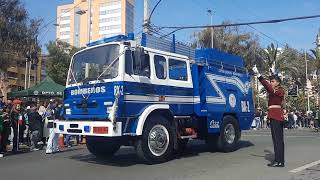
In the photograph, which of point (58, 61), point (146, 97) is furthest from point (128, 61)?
point (58, 61)

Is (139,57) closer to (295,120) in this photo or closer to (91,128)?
(91,128)

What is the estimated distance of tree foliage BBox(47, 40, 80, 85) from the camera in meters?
50.9

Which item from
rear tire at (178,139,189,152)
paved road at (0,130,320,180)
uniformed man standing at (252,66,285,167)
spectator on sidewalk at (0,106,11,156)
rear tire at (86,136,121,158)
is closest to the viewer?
paved road at (0,130,320,180)

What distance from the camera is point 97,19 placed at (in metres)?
65.8

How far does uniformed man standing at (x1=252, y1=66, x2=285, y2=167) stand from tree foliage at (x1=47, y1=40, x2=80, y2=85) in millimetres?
41839

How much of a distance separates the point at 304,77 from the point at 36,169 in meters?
62.4

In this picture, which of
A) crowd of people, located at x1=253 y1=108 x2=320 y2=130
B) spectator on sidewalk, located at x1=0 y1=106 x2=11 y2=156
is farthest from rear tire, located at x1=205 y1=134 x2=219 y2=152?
crowd of people, located at x1=253 y1=108 x2=320 y2=130

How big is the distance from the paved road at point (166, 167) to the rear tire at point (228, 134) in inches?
13.5

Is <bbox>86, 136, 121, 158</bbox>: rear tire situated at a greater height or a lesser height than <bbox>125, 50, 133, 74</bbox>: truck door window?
lesser

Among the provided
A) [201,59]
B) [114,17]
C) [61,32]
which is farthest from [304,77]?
[201,59]

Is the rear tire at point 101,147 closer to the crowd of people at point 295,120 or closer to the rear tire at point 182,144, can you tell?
the rear tire at point 182,144

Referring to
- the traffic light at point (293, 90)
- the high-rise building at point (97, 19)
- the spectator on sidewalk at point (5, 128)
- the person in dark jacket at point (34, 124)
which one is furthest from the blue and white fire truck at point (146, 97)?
the traffic light at point (293, 90)

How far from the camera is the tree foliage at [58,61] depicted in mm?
50938

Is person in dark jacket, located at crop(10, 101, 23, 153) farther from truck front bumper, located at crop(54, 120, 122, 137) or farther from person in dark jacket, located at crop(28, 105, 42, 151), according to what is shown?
truck front bumper, located at crop(54, 120, 122, 137)
